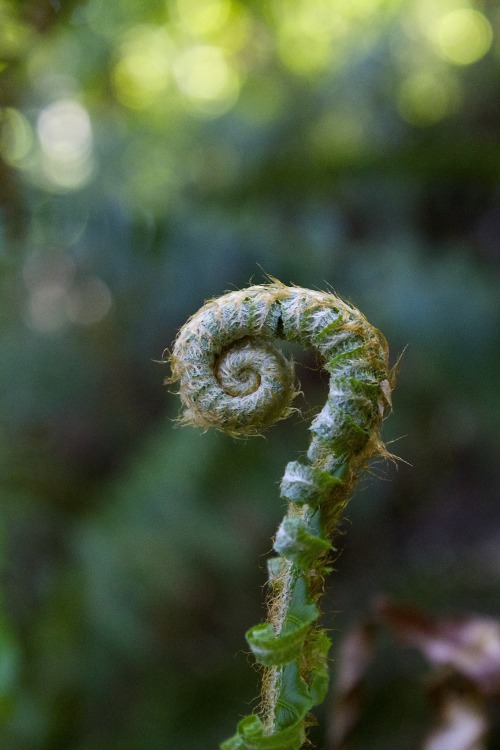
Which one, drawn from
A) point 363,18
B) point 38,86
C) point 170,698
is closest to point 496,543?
point 170,698

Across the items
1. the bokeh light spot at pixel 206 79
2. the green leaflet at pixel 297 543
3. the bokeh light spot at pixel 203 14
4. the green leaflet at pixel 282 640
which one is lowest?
the green leaflet at pixel 282 640

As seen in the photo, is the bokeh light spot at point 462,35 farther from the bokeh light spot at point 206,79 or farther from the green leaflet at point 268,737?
the green leaflet at point 268,737

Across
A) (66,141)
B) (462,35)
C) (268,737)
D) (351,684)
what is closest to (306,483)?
(268,737)

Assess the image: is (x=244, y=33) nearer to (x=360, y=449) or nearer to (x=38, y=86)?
(x=38, y=86)

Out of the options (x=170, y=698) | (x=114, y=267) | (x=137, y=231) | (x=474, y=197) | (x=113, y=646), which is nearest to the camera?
(x=170, y=698)

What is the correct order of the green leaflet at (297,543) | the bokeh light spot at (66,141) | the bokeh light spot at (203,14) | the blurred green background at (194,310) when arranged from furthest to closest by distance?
1. the bokeh light spot at (203,14)
2. the bokeh light spot at (66,141)
3. the blurred green background at (194,310)
4. the green leaflet at (297,543)

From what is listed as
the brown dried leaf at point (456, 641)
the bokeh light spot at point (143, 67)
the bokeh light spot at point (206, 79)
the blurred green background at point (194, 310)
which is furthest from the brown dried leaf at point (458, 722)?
the bokeh light spot at point (206, 79)

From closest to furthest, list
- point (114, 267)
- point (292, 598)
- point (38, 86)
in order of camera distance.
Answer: point (292, 598), point (114, 267), point (38, 86)
